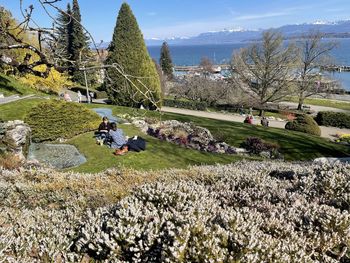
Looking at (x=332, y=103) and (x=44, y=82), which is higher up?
(x=44, y=82)

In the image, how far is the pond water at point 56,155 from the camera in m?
15.1

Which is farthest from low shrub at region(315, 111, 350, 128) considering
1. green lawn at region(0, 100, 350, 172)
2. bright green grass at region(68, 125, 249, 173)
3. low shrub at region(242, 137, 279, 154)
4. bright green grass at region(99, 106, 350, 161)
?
bright green grass at region(68, 125, 249, 173)

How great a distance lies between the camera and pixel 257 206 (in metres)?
4.77

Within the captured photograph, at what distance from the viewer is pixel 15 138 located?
1516 centimetres

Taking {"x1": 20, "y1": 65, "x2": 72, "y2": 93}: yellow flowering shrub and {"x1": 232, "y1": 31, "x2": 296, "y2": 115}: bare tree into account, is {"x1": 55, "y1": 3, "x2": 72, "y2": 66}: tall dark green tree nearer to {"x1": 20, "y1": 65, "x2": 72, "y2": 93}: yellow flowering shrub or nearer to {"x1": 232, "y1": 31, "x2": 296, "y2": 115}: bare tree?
{"x1": 20, "y1": 65, "x2": 72, "y2": 93}: yellow flowering shrub

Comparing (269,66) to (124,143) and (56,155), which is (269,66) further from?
(56,155)

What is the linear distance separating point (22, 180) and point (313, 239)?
6.64 meters

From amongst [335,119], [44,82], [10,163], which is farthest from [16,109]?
[335,119]

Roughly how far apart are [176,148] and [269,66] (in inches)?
1218

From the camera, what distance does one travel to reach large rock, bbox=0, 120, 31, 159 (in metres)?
14.6

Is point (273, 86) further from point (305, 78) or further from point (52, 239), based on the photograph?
point (52, 239)

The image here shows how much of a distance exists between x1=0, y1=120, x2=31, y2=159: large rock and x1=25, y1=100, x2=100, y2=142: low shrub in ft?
4.63

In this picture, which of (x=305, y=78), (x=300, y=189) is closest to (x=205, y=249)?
(x=300, y=189)

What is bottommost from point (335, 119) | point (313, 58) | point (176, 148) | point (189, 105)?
point (335, 119)
